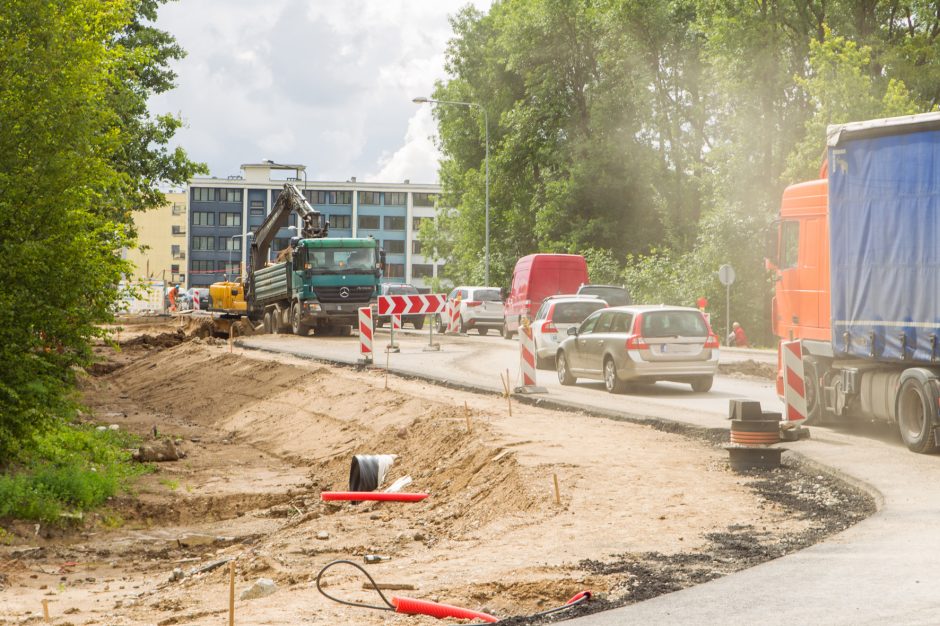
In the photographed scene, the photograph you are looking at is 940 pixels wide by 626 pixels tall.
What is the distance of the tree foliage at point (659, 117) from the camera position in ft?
124

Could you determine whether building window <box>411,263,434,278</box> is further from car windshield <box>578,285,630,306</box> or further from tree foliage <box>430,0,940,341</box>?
car windshield <box>578,285,630,306</box>

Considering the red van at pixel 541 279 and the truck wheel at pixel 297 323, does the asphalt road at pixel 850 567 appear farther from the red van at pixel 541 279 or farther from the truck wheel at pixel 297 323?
the truck wheel at pixel 297 323

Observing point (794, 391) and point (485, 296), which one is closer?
point (794, 391)

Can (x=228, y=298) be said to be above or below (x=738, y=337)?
above

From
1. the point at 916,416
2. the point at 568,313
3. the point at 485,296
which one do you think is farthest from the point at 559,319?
the point at 485,296

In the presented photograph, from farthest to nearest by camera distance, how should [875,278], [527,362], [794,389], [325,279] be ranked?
[325,279] < [527,362] < [794,389] < [875,278]

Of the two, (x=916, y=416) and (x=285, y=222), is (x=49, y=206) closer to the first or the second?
(x=916, y=416)

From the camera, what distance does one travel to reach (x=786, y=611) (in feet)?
20.0

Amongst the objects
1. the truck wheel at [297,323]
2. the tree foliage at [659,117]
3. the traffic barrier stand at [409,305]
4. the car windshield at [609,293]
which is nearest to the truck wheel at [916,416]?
the traffic barrier stand at [409,305]

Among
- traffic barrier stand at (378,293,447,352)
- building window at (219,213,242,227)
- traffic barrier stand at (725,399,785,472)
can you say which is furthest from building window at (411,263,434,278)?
traffic barrier stand at (725,399,785,472)

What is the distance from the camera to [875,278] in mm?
13852

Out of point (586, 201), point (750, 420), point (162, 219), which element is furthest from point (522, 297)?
point (162, 219)

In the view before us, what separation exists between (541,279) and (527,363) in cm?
1845

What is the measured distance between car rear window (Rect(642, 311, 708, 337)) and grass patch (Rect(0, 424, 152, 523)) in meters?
8.79
